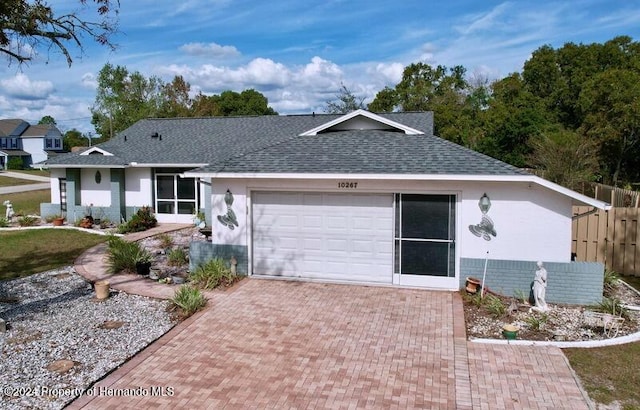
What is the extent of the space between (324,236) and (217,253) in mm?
2951

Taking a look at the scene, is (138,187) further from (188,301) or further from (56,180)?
(188,301)

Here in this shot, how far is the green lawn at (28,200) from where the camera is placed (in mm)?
28859

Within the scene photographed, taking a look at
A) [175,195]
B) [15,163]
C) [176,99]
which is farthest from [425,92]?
[15,163]

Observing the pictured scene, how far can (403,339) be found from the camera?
8.94m

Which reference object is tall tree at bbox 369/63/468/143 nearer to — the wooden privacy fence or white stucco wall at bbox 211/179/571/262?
the wooden privacy fence

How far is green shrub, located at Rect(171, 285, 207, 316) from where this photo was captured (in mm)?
10172

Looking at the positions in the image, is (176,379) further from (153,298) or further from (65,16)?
(65,16)

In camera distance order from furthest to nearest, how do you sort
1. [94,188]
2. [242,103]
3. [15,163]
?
[15,163] < [242,103] < [94,188]

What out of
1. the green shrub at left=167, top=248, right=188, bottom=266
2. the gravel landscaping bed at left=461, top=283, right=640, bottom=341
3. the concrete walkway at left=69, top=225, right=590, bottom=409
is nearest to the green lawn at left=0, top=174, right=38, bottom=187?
the green shrub at left=167, top=248, right=188, bottom=266

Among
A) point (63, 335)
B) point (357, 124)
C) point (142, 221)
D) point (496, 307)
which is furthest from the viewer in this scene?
point (142, 221)

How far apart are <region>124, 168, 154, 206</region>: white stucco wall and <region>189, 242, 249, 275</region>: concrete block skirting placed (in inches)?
402

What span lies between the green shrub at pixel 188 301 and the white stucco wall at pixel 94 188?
1418 cm

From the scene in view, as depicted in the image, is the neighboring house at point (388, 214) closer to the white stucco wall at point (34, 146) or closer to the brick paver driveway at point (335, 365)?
the brick paver driveway at point (335, 365)

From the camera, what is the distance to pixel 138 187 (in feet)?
74.7
